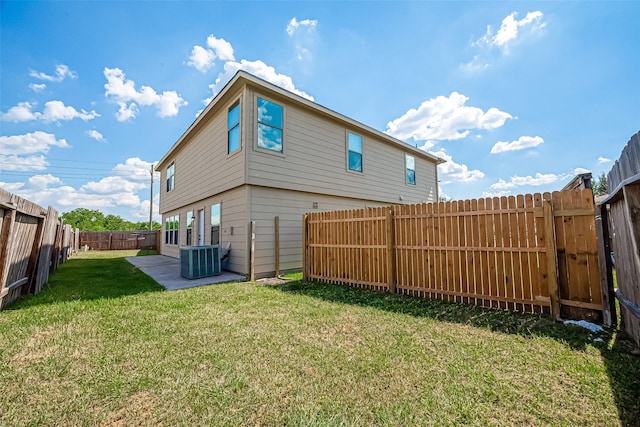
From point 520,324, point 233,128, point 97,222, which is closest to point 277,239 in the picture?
point 233,128

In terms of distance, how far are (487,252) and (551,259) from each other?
797mm

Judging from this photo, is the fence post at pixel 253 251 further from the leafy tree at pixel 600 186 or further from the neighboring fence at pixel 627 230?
the leafy tree at pixel 600 186

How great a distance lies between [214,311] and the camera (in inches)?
163

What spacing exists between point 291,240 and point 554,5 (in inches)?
328

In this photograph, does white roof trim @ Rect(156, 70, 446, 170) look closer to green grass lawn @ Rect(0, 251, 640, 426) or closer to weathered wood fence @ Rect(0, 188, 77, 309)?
weathered wood fence @ Rect(0, 188, 77, 309)

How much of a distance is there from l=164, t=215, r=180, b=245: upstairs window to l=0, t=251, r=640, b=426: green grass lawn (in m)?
9.18

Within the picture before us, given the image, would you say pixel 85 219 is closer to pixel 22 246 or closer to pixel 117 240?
pixel 117 240

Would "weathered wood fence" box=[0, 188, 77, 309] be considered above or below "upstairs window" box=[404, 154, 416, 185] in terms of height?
below

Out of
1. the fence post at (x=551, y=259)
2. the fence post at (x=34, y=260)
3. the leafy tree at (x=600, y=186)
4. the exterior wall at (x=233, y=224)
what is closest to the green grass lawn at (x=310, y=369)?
the fence post at (x=551, y=259)

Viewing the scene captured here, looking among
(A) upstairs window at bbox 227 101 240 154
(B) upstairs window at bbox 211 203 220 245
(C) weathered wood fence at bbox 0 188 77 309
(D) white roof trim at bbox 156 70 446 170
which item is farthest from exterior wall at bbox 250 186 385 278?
(C) weathered wood fence at bbox 0 188 77 309

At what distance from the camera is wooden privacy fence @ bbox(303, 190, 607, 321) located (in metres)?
3.60

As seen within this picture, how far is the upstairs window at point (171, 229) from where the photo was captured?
13007 mm

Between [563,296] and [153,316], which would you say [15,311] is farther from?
[563,296]

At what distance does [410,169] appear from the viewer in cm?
1294
